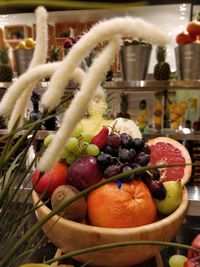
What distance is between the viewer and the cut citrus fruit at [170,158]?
0.70 m

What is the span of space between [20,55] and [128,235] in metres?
1.62

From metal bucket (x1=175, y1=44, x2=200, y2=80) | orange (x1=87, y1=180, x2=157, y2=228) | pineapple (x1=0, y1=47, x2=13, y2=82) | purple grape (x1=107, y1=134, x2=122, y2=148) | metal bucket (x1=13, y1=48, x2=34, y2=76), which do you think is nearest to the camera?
orange (x1=87, y1=180, x2=157, y2=228)

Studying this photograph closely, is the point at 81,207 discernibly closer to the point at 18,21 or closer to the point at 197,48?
the point at 197,48

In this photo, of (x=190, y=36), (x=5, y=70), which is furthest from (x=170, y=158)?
(x=5, y=70)

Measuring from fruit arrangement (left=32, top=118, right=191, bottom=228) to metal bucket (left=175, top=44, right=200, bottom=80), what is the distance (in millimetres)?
1137

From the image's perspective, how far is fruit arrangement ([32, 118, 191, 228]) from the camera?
0.50 metres

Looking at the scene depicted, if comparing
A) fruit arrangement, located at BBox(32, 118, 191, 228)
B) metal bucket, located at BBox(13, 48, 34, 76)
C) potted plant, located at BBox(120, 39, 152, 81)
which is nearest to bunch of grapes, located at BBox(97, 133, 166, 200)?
fruit arrangement, located at BBox(32, 118, 191, 228)

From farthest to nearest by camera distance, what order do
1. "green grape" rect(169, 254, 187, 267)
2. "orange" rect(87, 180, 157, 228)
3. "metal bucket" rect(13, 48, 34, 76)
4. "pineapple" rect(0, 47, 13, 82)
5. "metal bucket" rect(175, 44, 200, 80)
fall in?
"pineapple" rect(0, 47, 13, 82) → "metal bucket" rect(13, 48, 34, 76) → "metal bucket" rect(175, 44, 200, 80) → "orange" rect(87, 180, 157, 228) → "green grape" rect(169, 254, 187, 267)

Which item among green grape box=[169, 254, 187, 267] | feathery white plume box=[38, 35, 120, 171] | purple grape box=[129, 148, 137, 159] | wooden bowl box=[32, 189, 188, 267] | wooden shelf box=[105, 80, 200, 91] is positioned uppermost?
feathery white plume box=[38, 35, 120, 171]

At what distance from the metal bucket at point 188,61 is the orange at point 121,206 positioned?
49.6 inches

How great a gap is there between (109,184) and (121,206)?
0.15ft

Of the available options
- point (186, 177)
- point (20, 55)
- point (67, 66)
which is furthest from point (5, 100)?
point (20, 55)

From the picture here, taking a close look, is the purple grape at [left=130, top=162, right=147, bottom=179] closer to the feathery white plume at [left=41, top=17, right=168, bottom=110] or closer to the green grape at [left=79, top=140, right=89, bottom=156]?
the green grape at [left=79, top=140, right=89, bottom=156]

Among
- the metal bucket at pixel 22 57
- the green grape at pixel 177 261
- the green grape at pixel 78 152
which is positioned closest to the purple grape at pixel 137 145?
the green grape at pixel 78 152
